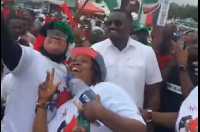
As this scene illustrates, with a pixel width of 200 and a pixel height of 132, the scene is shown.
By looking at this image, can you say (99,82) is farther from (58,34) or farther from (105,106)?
(58,34)

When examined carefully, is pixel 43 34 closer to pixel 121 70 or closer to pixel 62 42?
pixel 62 42

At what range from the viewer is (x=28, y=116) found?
9.36 feet

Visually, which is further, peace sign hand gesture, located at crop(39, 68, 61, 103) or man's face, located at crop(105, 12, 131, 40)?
man's face, located at crop(105, 12, 131, 40)

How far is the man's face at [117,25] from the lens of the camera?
159 inches

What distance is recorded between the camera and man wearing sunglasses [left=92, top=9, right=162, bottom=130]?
12.8ft

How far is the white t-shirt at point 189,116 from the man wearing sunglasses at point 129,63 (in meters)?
1.16

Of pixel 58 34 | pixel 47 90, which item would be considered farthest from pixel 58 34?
pixel 47 90

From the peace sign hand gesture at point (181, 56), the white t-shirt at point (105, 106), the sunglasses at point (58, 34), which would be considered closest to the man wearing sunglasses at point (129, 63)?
the peace sign hand gesture at point (181, 56)

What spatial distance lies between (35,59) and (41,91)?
392mm

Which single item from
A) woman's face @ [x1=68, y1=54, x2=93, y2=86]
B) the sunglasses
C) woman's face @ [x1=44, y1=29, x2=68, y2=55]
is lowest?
woman's face @ [x1=68, y1=54, x2=93, y2=86]

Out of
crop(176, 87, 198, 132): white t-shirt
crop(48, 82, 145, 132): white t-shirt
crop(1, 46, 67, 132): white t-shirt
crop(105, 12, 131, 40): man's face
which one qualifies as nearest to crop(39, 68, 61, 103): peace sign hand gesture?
crop(48, 82, 145, 132): white t-shirt

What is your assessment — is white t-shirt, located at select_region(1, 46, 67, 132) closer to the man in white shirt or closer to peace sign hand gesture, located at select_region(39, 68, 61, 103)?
peace sign hand gesture, located at select_region(39, 68, 61, 103)

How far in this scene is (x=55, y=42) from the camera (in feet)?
10.1

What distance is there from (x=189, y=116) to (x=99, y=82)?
1.85 ft
